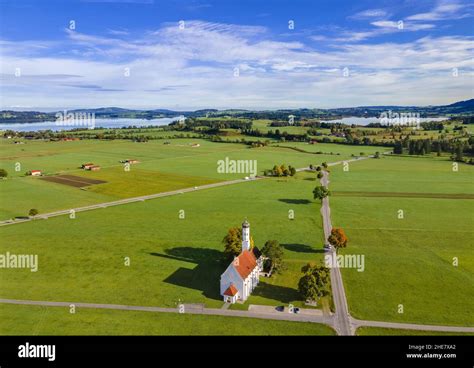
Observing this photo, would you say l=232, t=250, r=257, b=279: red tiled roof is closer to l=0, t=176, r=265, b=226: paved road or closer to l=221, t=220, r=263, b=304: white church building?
l=221, t=220, r=263, b=304: white church building

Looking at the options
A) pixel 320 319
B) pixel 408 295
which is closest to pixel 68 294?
pixel 320 319

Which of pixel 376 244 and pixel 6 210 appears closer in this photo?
pixel 376 244

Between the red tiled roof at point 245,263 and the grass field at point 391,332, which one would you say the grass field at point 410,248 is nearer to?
the grass field at point 391,332

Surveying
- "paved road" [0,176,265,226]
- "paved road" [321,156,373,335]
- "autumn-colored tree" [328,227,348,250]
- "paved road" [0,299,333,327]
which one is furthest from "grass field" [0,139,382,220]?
"paved road" [321,156,373,335]

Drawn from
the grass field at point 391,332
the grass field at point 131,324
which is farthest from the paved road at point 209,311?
the grass field at point 391,332

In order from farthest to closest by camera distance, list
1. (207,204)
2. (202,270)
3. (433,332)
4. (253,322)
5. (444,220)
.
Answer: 1. (207,204)
2. (444,220)
3. (202,270)
4. (253,322)
5. (433,332)

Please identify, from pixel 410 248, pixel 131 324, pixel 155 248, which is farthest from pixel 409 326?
pixel 155 248
